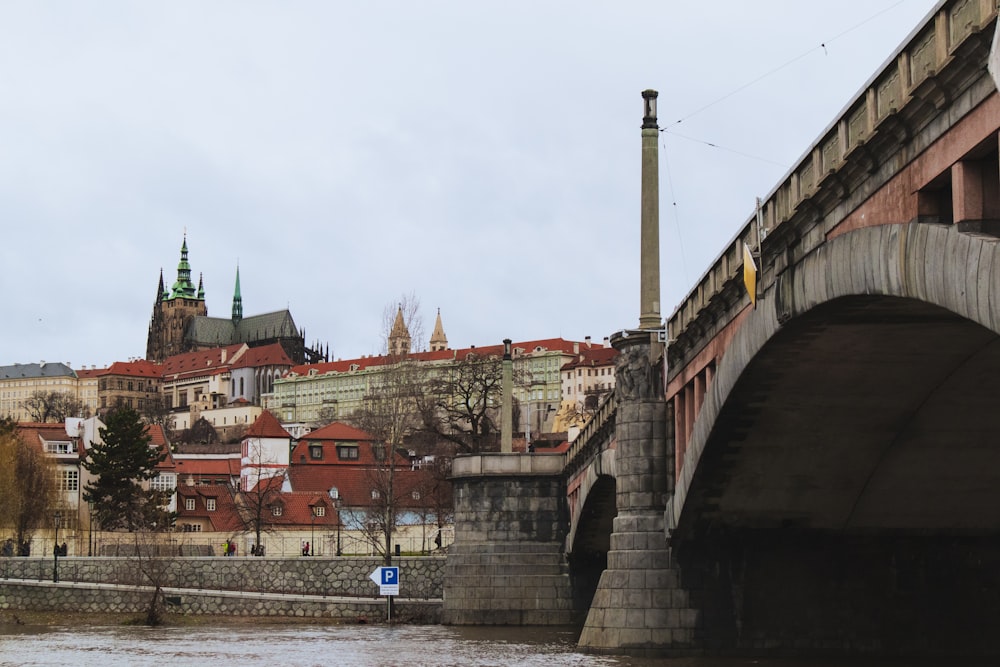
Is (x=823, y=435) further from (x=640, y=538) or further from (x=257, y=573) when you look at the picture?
(x=257, y=573)

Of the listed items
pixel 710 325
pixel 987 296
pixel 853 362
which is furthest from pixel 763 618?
pixel 987 296

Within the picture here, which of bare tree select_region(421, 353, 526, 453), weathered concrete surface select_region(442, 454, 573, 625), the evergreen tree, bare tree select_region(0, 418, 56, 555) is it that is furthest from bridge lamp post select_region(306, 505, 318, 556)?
weathered concrete surface select_region(442, 454, 573, 625)

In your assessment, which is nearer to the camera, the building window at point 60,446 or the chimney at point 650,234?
the chimney at point 650,234

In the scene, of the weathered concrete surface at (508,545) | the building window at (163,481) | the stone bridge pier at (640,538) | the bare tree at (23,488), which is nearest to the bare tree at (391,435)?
the weathered concrete surface at (508,545)

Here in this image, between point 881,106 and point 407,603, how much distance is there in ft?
142

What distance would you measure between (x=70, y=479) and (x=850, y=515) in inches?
3095

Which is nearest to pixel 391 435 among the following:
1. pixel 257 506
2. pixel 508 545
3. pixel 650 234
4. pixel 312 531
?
pixel 257 506

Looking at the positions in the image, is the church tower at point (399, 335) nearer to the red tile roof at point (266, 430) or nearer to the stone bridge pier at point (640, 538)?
the red tile roof at point (266, 430)

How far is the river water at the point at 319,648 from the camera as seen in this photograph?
35938 millimetres

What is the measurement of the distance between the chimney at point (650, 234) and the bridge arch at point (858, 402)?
211 inches

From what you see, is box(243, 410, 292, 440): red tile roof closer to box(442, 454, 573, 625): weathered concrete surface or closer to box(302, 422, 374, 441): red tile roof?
box(302, 422, 374, 441): red tile roof

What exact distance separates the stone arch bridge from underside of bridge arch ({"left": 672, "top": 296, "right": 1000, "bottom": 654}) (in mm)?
48

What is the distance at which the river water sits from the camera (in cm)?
3594

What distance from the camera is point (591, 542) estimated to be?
54281mm
